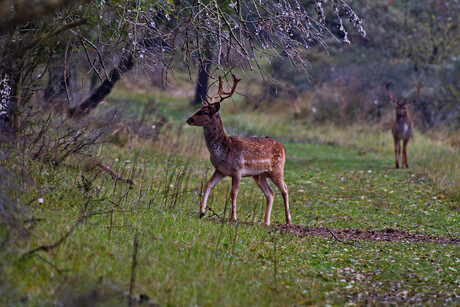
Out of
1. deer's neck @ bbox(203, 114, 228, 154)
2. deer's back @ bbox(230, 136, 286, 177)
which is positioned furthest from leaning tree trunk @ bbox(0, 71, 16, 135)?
deer's back @ bbox(230, 136, 286, 177)

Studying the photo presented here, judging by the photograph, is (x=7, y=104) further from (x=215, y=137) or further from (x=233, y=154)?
→ (x=233, y=154)

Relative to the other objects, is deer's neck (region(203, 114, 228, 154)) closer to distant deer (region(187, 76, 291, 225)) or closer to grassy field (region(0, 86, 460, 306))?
distant deer (region(187, 76, 291, 225))

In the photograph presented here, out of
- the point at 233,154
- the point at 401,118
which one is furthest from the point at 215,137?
the point at 401,118

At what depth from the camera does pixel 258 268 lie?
24.3 feet

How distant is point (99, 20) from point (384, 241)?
557 cm

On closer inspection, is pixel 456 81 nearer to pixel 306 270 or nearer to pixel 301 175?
pixel 301 175

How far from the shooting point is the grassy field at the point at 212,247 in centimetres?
597

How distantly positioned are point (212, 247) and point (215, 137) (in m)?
2.97

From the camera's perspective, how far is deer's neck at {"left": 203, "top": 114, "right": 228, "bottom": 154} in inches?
406

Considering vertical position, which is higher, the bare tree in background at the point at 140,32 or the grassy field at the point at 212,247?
the bare tree in background at the point at 140,32

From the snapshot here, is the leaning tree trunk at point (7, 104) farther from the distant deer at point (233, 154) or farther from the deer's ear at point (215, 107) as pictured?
the deer's ear at point (215, 107)

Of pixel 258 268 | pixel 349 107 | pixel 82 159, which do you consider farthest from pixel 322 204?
pixel 349 107

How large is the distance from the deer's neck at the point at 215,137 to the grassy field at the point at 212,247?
87 centimetres

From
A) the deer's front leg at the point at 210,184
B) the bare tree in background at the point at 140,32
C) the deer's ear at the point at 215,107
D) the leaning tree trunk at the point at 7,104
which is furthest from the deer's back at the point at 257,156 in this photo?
the leaning tree trunk at the point at 7,104
